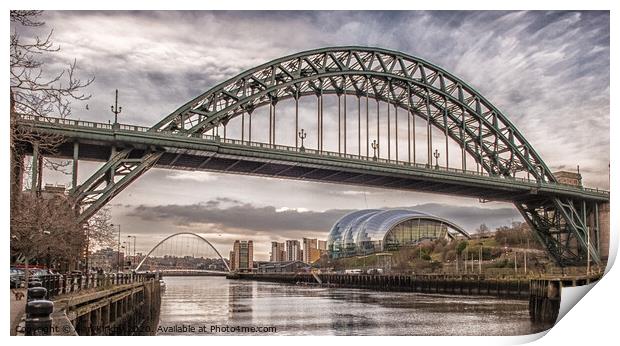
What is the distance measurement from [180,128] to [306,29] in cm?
1060

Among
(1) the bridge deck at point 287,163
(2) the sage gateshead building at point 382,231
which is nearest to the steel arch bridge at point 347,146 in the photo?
(1) the bridge deck at point 287,163

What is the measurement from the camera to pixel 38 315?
8930mm

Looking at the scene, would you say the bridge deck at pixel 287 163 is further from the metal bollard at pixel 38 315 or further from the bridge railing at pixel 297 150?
the metal bollard at pixel 38 315

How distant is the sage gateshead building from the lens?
6931cm

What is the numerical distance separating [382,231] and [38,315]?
62024 millimetres

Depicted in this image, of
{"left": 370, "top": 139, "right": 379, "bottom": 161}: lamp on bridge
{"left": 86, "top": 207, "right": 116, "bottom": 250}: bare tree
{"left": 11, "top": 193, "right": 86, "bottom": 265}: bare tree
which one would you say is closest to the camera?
A: {"left": 11, "top": 193, "right": 86, "bottom": 265}: bare tree

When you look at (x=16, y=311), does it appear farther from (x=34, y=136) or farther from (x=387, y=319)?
(x=387, y=319)

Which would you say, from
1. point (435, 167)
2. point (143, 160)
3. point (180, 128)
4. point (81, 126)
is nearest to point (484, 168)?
point (435, 167)

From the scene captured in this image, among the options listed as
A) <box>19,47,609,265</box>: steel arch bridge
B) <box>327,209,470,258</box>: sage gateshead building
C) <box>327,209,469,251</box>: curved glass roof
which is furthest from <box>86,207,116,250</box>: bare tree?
<box>327,209,469,251</box>: curved glass roof

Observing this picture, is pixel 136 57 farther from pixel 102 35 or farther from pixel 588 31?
pixel 588 31

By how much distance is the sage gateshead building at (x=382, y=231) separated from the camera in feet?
227

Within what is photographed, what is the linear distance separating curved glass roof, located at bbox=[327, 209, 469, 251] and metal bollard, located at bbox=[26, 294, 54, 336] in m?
60.5

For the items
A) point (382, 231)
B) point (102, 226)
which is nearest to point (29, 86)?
point (102, 226)

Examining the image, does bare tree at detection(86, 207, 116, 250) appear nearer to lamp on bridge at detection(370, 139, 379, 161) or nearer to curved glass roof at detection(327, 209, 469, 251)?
lamp on bridge at detection(370, 139, 379, 161)
